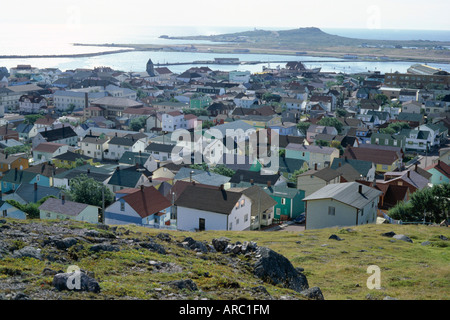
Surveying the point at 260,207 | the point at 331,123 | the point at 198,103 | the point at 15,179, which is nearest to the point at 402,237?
the point at 260,207

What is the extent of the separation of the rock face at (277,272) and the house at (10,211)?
15147 mm

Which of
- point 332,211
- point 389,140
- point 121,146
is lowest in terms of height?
point 121,146

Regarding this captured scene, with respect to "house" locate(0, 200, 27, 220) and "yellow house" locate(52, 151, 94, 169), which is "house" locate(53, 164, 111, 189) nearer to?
"yellow house" locate(52, 151, 94, 169)

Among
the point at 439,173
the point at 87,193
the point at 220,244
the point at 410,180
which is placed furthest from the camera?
the point at 439,173

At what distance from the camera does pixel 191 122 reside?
176 ft

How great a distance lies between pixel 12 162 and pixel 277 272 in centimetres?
2873

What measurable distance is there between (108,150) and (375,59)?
458ft

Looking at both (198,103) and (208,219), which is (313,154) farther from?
(198,103)

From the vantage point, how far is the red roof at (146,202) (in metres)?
20.2

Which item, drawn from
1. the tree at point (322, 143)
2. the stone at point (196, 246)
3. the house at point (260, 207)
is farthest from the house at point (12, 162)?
the stone at point (196, 246)

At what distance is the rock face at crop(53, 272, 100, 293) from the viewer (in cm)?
650

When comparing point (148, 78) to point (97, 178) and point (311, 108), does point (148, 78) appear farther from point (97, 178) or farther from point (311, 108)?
point (97, 178)

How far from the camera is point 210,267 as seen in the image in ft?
28.7

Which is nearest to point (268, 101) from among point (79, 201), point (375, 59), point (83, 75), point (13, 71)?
point (83, 75)
